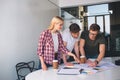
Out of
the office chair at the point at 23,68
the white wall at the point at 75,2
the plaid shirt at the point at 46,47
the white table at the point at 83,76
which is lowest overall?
the office chair at the point at 23,68

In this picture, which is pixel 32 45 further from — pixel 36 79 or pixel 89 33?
pixel 36 79

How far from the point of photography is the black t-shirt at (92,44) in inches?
129

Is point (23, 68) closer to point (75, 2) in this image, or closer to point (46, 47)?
point (46, 47)

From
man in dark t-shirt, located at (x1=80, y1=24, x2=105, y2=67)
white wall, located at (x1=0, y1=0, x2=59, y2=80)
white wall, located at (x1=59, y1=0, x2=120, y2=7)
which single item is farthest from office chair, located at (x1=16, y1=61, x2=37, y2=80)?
white wall, located at (x1=59, y1=0, x2=120, y2=7)

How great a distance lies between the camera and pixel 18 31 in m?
4.38

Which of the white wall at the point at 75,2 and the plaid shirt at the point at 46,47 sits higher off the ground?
the white wall at the point at 75,2

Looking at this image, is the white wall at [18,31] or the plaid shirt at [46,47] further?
the white wall at [18,31]

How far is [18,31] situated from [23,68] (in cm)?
77

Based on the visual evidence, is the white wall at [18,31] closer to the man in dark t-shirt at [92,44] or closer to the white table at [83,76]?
the man in dark t-shirt at [92,44]

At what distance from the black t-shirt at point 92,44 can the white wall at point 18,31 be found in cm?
150

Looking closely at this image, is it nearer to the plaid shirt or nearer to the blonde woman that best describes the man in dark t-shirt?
the blonde woman

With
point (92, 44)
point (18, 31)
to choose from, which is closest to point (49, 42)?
point (92, 44)

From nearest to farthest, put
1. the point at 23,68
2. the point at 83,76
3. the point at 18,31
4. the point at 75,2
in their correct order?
the point at 83,76 < the point at 18,31 < the point at 23,68 < the point at 75,2

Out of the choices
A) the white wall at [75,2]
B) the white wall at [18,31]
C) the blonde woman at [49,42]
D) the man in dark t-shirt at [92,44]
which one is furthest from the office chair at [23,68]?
the white wall at [75,2]
